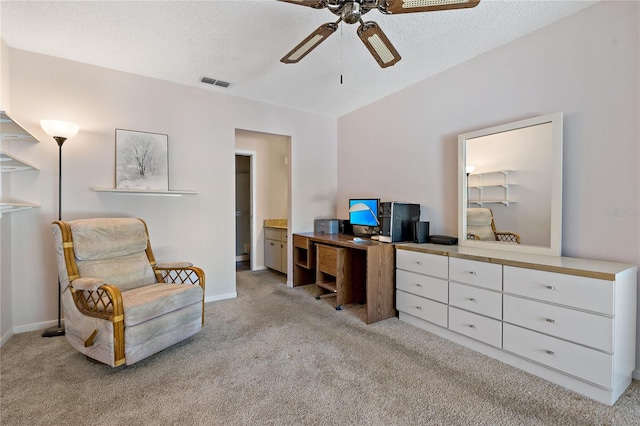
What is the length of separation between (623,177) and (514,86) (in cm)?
105

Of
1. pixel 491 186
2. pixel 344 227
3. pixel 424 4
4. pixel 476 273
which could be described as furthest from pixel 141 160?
pixel 491 186

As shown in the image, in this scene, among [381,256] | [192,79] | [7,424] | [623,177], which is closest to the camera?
[7,424]

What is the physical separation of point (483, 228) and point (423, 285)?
0.75m

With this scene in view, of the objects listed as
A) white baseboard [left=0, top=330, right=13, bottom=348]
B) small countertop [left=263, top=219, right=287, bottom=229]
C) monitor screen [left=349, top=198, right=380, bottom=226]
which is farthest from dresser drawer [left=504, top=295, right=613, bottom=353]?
white baseboard [left=0, top=330, right=13, bottom=348]

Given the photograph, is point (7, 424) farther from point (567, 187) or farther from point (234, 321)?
point (567, 187)

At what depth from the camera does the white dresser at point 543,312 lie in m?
1.64

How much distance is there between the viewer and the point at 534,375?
192 centimetres

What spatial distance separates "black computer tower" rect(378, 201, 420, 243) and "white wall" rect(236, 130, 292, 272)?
2518 millimetres

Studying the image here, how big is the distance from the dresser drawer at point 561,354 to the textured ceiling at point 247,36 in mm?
2250

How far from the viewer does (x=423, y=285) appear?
2.64 m

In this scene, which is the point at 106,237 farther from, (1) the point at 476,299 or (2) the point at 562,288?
(2) the point at 562,288

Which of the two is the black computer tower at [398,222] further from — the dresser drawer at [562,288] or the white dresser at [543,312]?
the dresser drawer at [562,288]

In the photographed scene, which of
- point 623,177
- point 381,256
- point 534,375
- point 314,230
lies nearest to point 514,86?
point 623,177

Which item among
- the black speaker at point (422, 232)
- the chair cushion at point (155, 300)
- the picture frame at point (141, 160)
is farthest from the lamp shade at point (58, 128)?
the black speaker at point (422, 232)
